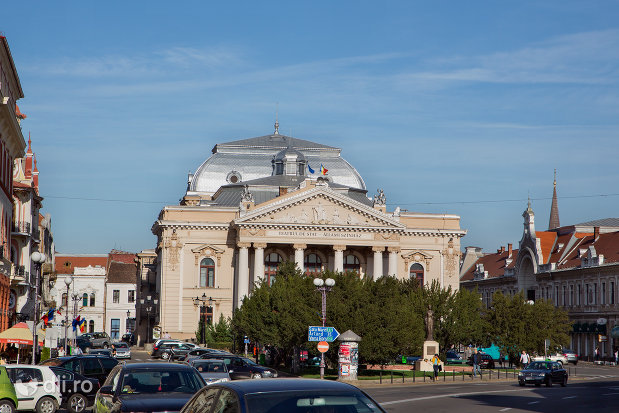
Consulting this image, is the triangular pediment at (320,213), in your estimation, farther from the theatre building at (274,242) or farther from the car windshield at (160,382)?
the car windshield at (160,382)

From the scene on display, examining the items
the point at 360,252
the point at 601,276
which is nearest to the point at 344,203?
the point at 360,252

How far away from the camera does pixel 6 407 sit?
2623cm

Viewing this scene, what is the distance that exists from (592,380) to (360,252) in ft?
Answer: 165

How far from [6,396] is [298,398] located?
18.0 metres

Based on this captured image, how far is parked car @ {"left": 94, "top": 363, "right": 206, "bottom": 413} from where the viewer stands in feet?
60.4

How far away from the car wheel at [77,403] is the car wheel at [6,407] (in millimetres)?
3494

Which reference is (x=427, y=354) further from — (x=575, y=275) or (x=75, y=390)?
(x=575, y=275)

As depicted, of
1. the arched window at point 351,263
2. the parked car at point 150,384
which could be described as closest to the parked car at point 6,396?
the parked car at point 150,384

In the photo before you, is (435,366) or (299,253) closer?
(435,366)

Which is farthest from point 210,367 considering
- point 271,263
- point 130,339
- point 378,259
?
point 130,339

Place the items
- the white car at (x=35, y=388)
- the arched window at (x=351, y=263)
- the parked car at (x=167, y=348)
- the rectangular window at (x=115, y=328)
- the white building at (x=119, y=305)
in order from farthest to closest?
the rectangular window at (x=115, y=328) → the white building at (x=119, y=305) → the arched window at (x=351, y=263) → the parked car at (x=167, y=348) → the white car at (x=35, y=388)

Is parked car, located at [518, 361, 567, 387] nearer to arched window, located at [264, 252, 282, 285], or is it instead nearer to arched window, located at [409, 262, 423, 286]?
arched window, located at [264, 252, 282, 285]

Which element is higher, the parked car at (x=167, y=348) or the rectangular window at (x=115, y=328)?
the rectangular window at (x=115, y=328)

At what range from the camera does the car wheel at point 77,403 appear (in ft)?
97.2
